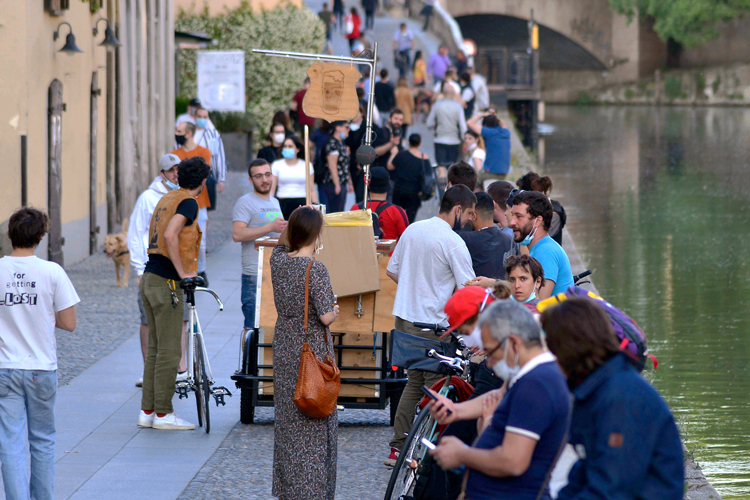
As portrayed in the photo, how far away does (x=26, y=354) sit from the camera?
5648mm

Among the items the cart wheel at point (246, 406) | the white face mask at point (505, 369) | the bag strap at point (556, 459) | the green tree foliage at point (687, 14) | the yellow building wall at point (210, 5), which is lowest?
the cart wheel at point (246, 406)

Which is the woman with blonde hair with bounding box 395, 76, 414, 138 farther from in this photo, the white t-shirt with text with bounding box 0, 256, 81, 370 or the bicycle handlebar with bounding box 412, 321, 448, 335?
the white t-shirt with text with bounding box 0, 256, 81, 370

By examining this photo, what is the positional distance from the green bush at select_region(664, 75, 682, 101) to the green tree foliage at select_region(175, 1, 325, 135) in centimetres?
3779

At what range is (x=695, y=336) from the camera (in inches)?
474

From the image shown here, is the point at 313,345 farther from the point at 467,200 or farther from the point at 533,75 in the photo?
the point at 533,75

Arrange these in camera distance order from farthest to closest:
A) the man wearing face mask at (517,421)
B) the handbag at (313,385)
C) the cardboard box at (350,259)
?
the cardboard box at (350,259), the handbag at (313,385), the man wearing face mask at (517,421)

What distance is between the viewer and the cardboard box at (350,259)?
7262mm

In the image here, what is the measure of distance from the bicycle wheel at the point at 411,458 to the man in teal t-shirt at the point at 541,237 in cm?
117

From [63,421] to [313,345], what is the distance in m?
3.02

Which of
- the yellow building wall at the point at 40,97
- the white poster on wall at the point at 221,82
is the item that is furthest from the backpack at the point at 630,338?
the white poster on wall at the point at 221,82

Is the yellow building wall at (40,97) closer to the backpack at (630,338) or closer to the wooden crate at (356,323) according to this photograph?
the wooden crate at (356,323)

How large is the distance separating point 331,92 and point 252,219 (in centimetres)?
117

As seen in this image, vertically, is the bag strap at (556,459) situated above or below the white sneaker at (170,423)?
above

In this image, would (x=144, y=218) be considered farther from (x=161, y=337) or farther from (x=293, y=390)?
(x=293, y=390)
